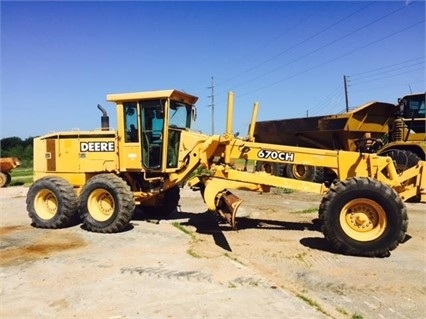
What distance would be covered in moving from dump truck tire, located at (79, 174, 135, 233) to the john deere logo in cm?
74

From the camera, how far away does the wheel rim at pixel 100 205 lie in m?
8.77

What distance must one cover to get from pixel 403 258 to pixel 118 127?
5876 millimetres

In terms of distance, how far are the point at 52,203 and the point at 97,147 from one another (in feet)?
4.98

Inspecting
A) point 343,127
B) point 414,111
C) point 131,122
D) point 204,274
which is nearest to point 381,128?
point 414,111

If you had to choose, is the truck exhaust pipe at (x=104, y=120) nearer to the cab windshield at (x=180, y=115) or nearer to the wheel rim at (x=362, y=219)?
the cab windshield at (x=180, y=115)

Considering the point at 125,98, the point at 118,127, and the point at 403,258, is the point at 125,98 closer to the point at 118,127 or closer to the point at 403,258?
the point at 118,127

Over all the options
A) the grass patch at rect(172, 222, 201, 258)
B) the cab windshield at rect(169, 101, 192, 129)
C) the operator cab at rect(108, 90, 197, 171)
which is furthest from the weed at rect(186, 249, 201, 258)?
the cab windshield at rect(169, 101, 192, 129)

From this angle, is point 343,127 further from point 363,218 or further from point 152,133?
point 363,218

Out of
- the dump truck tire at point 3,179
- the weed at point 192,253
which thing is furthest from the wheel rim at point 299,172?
the dump truck tire at point 3,179

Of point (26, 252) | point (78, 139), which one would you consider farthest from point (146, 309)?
point (78, 139)

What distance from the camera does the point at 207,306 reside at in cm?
470

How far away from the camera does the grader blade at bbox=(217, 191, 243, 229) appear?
756 centimetres

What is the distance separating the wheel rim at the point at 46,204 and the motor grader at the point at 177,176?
2 centimetres

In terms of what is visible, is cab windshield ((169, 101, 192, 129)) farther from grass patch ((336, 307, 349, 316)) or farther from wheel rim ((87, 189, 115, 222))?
grass patch ((336, 307, 349, 316))
